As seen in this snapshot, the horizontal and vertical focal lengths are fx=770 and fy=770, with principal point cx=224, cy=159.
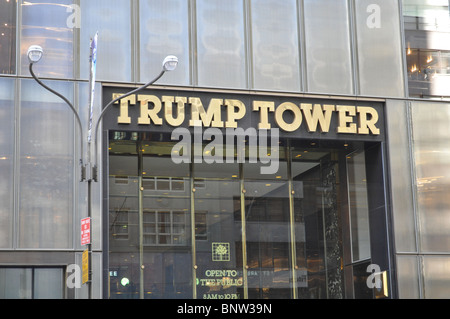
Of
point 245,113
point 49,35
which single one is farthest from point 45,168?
point 245,113

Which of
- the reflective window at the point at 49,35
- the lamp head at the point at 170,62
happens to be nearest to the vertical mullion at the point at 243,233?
the reflective window at the point at 49,35

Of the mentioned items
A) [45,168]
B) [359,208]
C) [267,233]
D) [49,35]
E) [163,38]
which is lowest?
[267,233]

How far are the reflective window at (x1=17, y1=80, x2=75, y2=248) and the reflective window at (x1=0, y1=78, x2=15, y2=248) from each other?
0.28 meters

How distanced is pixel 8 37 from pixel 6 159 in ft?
12.2

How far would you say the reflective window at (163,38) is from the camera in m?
24.1

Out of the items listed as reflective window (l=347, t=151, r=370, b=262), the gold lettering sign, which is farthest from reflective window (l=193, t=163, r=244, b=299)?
reflective window (l=347, t=151, r=370, b=262)

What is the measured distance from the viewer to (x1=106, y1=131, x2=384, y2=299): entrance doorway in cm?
2514

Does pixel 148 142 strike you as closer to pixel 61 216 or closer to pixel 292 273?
pixel 61 216

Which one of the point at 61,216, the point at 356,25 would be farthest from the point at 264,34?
the point at 61,216

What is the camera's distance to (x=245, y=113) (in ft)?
81.4

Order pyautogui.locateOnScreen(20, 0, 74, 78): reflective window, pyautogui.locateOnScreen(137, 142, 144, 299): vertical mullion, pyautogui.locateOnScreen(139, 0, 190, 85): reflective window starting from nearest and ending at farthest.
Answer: pyautogui.locateOnScreen(20, 0, 74, 78): reflective window, pyautogui.locateOnScreen(139, 0, 190, 85): reflective window, pyautogui.locateOnScreen(137, 142, 144, 299): vertical mullion

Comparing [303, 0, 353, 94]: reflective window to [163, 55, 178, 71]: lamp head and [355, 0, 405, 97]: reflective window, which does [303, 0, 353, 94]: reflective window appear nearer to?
[355, 0, 405, 97]: reflective window

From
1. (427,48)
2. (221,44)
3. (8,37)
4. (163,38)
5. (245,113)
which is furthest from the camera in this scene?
(427,48)

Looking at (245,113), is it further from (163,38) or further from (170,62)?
(170,62)
